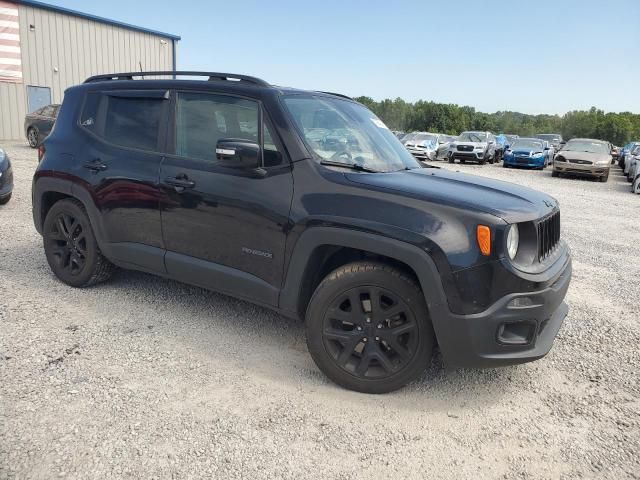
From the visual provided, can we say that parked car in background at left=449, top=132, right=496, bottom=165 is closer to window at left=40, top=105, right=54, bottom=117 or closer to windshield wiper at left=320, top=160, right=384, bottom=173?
window at left=40, top=105, right=54, bottom=117

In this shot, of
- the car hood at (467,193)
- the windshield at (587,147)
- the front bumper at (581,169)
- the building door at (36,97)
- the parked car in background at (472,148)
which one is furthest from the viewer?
the parked car in background at (472,148)

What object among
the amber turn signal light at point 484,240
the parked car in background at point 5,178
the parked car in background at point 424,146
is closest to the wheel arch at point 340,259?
the amber turn signal light at point 484,240

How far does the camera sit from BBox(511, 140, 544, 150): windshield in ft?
75.0

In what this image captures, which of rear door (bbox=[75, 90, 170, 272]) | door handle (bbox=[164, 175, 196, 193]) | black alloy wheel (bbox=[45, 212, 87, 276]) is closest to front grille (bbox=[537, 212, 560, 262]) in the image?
door handle (bbox=[164, 175, 196, 193])

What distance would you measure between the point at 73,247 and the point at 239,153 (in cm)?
221

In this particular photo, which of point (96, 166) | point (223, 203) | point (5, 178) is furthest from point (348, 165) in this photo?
point (5, 178)

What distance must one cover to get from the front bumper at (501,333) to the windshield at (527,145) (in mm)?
21961

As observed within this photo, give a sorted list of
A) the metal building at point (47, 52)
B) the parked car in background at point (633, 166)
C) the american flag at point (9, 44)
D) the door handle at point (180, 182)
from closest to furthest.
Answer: the door handle at point (180, 182) → the parked car in background at point (633, 166) → the american flag at point (9, 44) → the metal building at point (47, 52)

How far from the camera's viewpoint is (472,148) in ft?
77.6

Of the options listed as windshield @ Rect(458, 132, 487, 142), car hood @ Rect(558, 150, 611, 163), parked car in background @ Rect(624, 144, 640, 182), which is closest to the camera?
parked car in background @ Rect(624, 144, 640, 182)

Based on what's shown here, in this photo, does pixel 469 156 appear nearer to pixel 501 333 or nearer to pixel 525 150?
pixel 525 150

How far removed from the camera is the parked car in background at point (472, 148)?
23.7 m

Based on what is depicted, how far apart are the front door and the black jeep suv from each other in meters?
0.01

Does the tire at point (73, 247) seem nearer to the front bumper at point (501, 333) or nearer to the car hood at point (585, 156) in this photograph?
the front bumper at point (501, 333)
